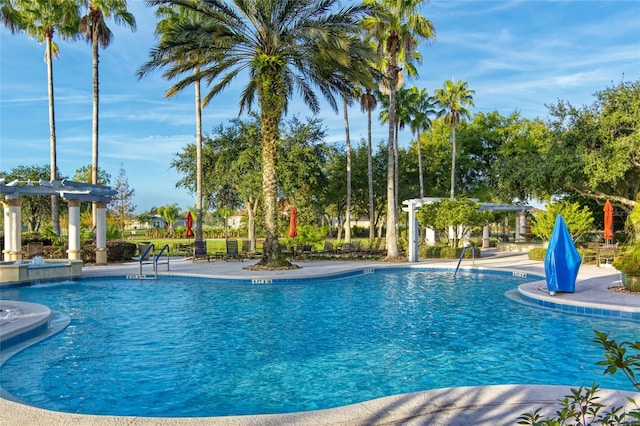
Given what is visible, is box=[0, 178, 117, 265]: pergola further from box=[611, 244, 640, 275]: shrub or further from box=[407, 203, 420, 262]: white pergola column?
box=[611, 244, 640, 275]: shrub

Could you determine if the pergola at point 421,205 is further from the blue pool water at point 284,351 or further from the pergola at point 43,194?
→ the pergola at point 43,194

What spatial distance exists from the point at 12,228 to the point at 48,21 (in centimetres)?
1148

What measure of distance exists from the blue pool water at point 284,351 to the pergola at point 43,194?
6602mm

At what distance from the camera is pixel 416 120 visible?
35156 mm

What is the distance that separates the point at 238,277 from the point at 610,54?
64.8 feet

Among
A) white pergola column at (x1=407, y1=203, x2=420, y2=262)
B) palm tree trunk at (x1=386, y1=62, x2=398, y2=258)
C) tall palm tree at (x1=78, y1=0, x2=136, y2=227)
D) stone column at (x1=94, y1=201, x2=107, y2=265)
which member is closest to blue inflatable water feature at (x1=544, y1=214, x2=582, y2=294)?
white pergola column at (x1=407, y1=203, x2=420, y2=262)

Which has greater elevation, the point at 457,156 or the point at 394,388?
the point at 457,156

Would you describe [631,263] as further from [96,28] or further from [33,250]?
[96,28]

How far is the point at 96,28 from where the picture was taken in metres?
23.3

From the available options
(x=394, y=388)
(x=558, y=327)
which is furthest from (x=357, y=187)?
(x=394, y=388)

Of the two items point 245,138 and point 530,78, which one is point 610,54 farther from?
point 245,138

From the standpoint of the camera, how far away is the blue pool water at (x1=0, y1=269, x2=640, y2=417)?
5969 millimetres

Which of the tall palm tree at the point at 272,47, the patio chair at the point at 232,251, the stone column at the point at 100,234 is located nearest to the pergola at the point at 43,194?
the stone column at the point at 100,234

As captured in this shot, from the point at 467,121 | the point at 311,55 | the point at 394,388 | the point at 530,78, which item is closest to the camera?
the point at 394,388
